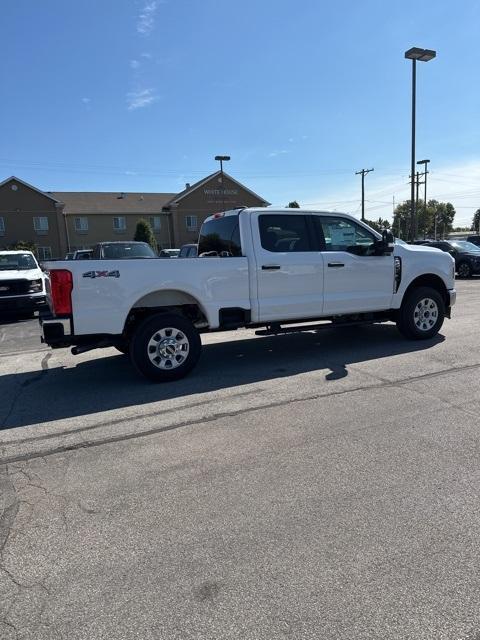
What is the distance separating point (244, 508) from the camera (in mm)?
3074

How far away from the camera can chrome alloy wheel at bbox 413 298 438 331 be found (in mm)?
7734

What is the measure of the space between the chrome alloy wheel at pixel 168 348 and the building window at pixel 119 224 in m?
47.8

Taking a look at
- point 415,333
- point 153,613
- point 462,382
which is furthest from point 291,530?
point 415,333

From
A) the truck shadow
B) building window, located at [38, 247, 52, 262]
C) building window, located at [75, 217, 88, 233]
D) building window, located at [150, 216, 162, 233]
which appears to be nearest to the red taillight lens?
the truck shadow

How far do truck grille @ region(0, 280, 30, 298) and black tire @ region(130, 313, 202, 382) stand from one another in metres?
7.89

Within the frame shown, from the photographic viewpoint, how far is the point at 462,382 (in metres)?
5.49

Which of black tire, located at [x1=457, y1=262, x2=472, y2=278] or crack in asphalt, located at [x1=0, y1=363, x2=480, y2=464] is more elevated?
black tire, located at [x1=457, y1=262, x2=472, y2=278]

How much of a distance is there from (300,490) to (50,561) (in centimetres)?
160

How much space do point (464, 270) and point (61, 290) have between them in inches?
773

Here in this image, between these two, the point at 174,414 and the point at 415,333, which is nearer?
the point at 174,414

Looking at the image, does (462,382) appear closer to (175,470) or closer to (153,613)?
(175,470)

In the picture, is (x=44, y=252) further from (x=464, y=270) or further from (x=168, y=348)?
(x=168, y=348)

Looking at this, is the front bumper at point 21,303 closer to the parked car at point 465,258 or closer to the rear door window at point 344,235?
the rear door window at point 344,235

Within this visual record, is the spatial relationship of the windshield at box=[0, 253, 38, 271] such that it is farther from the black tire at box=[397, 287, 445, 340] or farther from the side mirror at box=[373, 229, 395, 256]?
the black tire at box=[397, 287, 445, 340]
